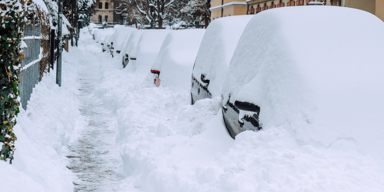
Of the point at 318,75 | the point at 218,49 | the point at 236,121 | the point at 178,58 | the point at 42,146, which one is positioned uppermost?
the point at 218,49

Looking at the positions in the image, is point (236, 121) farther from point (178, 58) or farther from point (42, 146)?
point (178, 58)

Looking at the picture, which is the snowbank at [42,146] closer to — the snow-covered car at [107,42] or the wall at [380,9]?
the wall at [380,9]

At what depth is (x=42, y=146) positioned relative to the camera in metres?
6.11

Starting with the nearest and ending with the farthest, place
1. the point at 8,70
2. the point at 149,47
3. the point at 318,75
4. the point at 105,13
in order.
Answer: the point at 318,75
the point at 8,70
the point at 149,47
the point at 105,13

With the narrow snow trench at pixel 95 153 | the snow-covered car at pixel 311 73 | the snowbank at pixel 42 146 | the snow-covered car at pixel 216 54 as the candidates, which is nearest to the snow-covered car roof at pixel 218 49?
the snow-covered car at pixel 216 54

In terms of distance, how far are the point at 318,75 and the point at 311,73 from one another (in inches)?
2.4

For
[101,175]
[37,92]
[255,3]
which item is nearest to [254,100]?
[101,175]

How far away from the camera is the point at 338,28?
4.50 meters

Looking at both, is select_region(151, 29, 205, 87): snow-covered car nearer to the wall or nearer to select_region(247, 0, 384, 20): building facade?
the wall

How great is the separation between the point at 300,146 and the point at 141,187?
2168 millimetres

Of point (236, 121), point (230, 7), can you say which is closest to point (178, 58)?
point (236, 121)

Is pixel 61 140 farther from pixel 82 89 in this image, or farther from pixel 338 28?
pixel 82 89

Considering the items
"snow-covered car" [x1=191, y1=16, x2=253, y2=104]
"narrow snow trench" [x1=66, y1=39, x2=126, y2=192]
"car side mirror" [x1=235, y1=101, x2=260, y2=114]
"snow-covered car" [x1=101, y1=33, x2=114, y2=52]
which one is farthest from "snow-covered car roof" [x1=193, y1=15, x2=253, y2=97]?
"snow-covered car" [x1=101, y1=33, x2=114, y2=52]

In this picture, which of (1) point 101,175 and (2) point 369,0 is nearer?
(1) point 101,175
